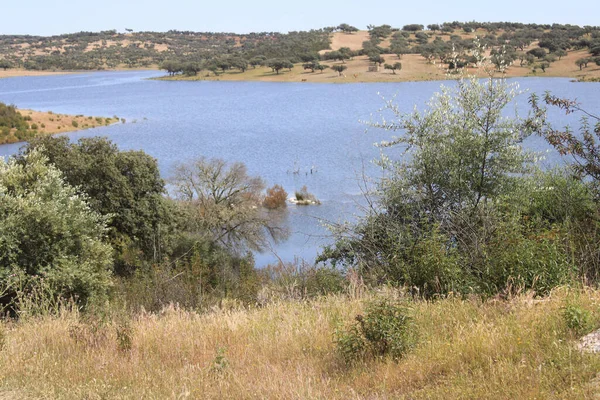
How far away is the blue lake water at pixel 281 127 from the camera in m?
32.7

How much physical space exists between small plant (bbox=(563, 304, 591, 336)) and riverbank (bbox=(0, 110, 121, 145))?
59.2 meters

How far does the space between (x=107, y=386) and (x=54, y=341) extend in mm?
1798

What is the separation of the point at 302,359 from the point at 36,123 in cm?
6452

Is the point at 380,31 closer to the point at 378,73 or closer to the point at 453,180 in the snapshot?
the point at 378,73

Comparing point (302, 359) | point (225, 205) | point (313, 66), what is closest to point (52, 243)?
point (302, 359)

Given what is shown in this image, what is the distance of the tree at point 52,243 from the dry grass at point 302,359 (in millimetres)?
6310

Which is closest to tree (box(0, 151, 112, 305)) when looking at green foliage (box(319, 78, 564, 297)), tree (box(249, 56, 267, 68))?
green foliage (box(319, 78, 564, 297))

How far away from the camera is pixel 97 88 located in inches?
4668

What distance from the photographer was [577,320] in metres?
4.92

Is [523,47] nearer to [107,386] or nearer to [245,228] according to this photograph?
[245,228]

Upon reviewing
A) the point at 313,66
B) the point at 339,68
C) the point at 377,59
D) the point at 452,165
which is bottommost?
the point at 452,165

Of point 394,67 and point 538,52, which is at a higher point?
point 538,52

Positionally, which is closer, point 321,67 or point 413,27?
point 321,67

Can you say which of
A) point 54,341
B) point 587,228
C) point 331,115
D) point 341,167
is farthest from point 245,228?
point 331,115
